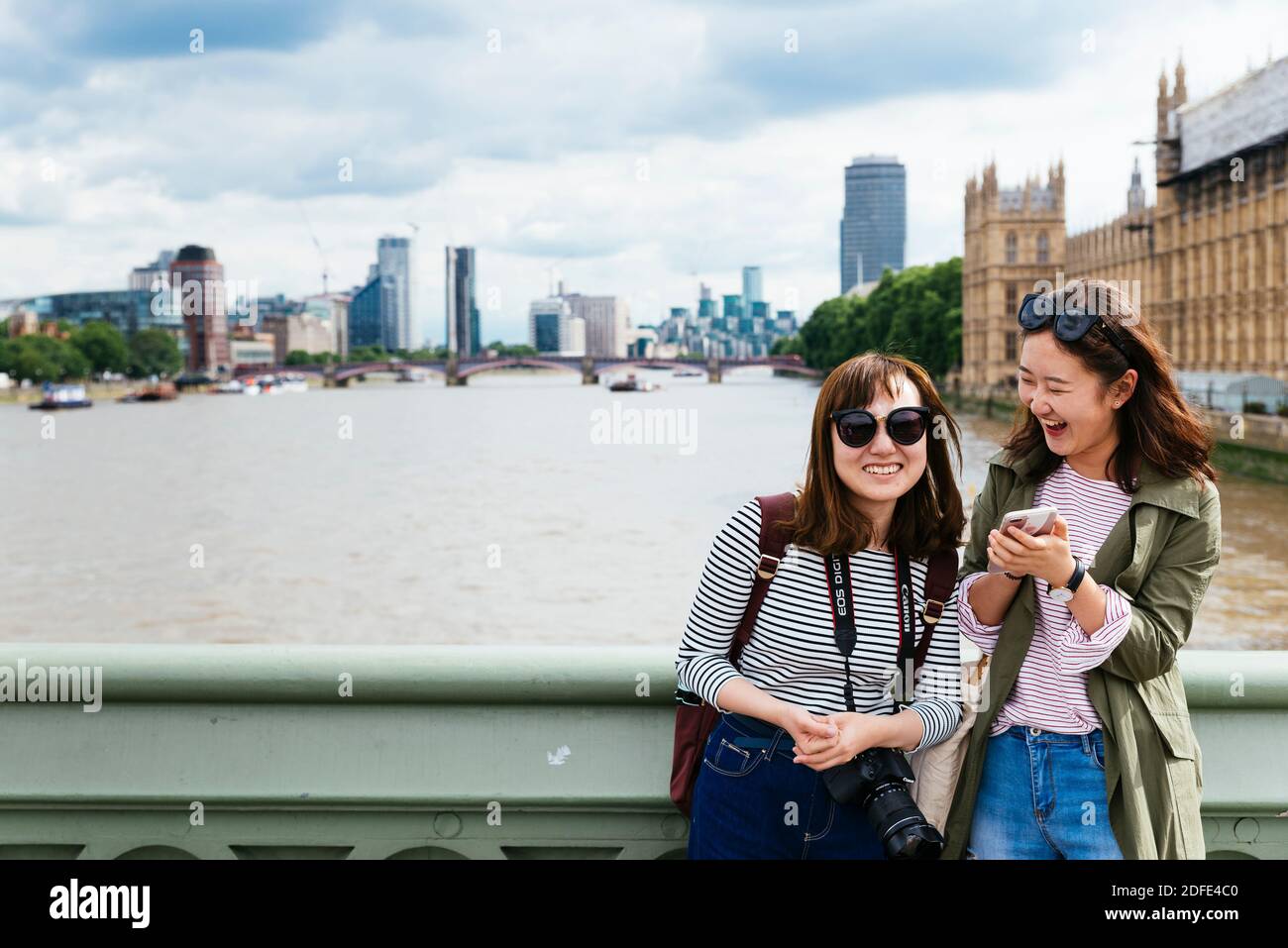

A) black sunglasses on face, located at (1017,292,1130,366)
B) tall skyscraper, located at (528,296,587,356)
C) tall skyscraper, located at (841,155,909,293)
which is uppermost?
tall skyscraper, located at (841,155,909,293)

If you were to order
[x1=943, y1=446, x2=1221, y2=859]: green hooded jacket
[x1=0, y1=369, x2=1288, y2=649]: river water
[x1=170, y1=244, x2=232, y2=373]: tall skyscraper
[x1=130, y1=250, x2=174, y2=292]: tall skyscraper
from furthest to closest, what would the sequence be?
[x1=130, y1=250, x2=174, y2=292]: tall skyscraper, [x1=170, y1=244, x2=232, y2=373]: tall skyscraper, [x1=0, y1=369, x2=1288, y2=649]: river water, [x1=943, y1=446, x2=1221, y2=859]: green hooded jacket

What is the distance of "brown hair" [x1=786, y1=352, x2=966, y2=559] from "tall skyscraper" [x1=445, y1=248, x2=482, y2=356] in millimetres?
76269

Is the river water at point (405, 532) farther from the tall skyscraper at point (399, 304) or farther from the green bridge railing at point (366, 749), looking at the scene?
Answer: the tall skyscraper at point (399, 304)

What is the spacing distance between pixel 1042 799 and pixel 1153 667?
0.77 feet

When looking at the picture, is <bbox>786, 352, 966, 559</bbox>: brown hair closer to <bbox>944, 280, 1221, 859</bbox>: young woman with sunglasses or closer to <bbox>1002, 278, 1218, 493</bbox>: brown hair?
<bbox>944, 280, 1221, 859</bbox>: young woman with sunglasses

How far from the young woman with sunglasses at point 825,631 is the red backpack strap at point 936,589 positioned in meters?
0.01

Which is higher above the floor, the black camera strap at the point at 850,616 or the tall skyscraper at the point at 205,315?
the tall skyscraper at the point at 205,315

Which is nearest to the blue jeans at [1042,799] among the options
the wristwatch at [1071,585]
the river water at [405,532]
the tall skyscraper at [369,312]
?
the wristwatch at [1071,585]

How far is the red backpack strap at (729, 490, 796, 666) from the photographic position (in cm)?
177

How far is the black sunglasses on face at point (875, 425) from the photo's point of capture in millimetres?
1783

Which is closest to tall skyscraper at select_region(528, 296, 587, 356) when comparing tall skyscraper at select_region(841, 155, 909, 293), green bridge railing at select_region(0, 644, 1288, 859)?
tall skyscraper at select_region(841, 155, 909, 293)

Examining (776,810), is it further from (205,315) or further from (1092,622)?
(205,315)
